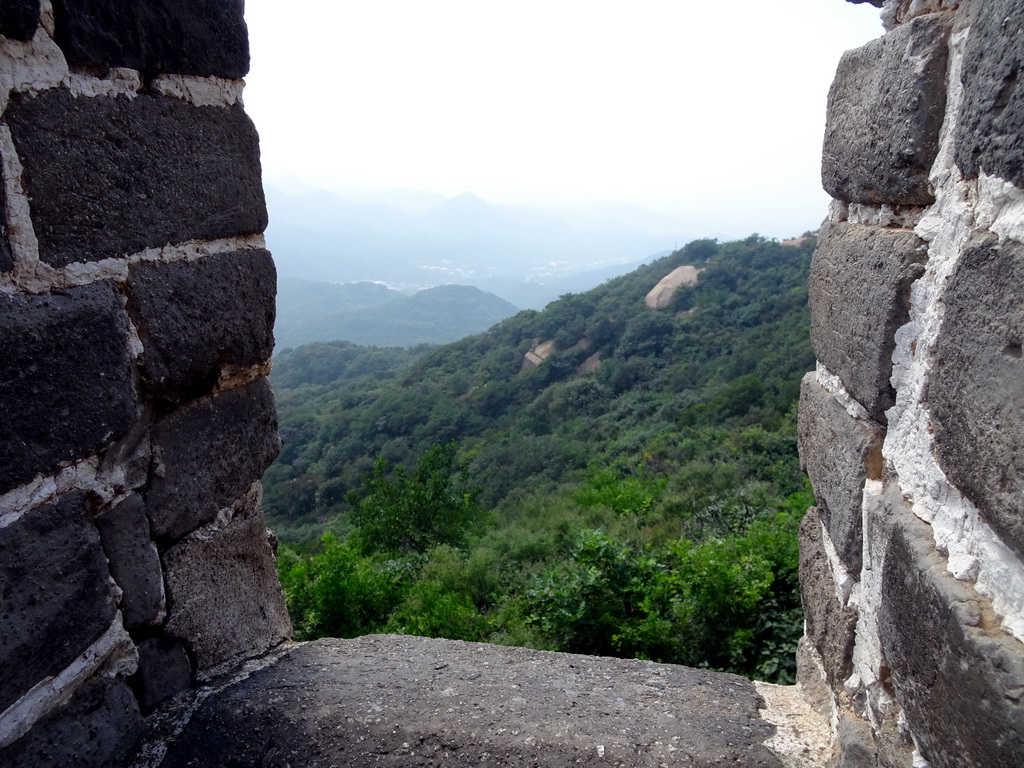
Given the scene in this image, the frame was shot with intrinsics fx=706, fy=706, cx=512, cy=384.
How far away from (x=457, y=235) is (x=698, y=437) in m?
178

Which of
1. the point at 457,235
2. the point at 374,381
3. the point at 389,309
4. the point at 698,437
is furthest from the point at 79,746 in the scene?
the point at 457,235

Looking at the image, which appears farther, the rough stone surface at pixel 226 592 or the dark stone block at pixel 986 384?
the rough stone surface at pixel 226 592

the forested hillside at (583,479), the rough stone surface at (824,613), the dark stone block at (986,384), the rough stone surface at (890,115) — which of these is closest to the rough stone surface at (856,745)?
the rough stone surface at (824,613)

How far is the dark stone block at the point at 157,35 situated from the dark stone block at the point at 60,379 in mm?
391

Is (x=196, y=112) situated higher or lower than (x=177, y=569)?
higher

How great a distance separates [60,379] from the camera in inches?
43.8

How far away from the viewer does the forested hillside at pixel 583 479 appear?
139 inches

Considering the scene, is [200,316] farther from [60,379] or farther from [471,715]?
[471,715]

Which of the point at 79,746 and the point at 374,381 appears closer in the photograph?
the point at 79,746

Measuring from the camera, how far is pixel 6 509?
3.46 feet

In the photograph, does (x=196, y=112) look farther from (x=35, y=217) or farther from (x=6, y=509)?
(x=6, y=509)

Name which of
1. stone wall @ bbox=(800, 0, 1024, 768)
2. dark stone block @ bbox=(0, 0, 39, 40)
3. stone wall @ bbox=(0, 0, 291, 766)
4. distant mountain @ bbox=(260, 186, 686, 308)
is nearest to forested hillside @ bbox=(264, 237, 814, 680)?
stone wall @ bbox=(800, 0, 1024, 768)

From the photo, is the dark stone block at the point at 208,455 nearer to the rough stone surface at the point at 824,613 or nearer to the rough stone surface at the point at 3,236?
the rough stone surface at the point at 3,236

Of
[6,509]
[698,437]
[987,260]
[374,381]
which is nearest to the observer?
[987,260]
